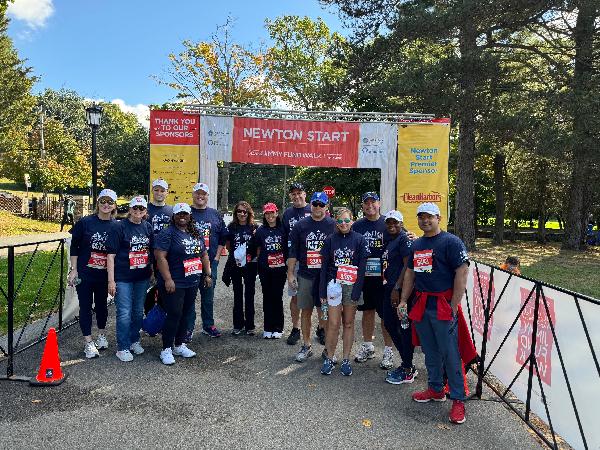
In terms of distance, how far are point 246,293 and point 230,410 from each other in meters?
2.47

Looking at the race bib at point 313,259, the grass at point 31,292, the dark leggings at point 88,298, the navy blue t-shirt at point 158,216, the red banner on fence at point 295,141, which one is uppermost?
the red banner on fence at point 295,141

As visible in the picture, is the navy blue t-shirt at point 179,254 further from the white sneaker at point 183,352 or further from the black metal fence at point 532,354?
the black metal fence at point 532,354

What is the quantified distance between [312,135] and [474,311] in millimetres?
4512

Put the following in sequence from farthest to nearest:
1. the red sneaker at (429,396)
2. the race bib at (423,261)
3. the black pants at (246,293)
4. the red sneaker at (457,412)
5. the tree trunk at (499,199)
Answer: the tree trunk at (499,199)
the black pants at (246,293)
the red sneaker at (429,396)
the race bib at (423,261)
the red sneaker at (457,412)

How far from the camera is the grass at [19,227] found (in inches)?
785

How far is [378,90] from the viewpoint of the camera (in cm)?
1652

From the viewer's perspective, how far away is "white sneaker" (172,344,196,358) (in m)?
5.59

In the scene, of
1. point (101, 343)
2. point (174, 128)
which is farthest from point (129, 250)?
point (174, 128)

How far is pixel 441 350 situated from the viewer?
423cm

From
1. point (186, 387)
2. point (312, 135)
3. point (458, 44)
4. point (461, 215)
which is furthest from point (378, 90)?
point (186, 387)

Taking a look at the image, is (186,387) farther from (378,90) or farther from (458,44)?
(458,44)

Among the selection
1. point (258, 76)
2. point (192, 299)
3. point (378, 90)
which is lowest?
point (192, 299)

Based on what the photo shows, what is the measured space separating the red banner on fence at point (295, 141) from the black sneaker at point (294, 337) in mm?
3577

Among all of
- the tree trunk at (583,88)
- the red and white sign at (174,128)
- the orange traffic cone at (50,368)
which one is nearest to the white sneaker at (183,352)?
the orange traffic cone at (50,368)
